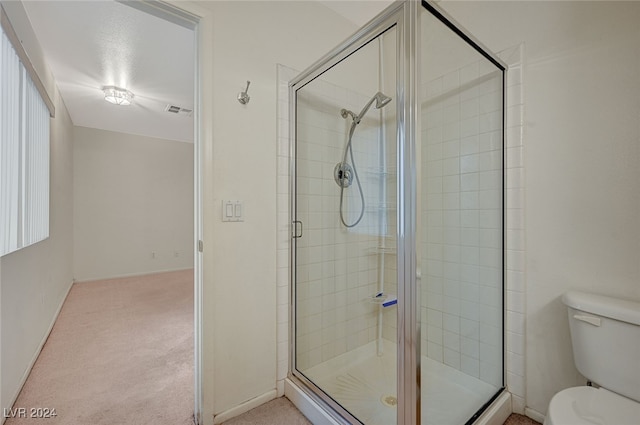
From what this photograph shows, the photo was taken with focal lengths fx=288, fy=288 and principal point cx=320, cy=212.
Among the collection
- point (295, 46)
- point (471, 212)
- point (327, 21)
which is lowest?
point (471, 212)

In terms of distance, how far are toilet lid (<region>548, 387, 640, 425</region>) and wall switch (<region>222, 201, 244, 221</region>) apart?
156cm

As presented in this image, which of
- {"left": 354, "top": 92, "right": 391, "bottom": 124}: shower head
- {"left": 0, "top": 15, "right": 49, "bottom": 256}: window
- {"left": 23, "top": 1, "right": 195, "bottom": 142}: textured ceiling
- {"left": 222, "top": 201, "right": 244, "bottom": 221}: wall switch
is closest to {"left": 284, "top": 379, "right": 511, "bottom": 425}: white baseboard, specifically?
{"left": 222, "top": 201, "right": 244, "bottom": 221}: wall switch

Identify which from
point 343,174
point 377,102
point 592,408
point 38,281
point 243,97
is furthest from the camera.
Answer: point 38,281

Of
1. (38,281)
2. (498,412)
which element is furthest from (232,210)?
(38,281)

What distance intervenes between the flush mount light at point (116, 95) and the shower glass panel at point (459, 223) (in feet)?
10.9

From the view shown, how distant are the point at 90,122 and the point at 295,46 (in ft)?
13.9

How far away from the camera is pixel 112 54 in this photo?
2.42 meters

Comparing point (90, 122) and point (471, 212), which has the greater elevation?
point (90, 122)

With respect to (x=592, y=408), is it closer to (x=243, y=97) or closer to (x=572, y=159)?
(x=572, y=159)

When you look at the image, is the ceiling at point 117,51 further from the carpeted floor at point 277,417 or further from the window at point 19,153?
the carpeted floor at point 277,417

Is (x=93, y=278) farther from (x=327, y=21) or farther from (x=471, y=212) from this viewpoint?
(x=471, y=212)

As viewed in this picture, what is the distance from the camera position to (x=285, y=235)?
70.2 inches

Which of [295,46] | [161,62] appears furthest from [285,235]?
[161,62]

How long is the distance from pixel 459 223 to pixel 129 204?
17.5 feet
